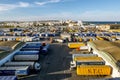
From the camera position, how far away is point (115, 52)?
3238 cm

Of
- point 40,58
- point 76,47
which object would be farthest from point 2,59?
point 76,47

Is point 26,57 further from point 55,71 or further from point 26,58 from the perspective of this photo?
point 55,71

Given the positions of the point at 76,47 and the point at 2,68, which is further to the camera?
the point at 76,47

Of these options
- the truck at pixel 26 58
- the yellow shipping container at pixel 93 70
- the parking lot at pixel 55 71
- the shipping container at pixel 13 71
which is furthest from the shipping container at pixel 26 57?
the yellow shipping container at pixel 93 70

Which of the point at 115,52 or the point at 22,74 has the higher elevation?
the point at 115,52

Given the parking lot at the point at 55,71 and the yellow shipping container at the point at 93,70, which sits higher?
the yellow shipping container at the point at 93,70

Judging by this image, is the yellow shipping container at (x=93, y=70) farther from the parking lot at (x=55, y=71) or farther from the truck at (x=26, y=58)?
the truck at (x=26, y=58)

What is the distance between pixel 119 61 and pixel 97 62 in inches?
163

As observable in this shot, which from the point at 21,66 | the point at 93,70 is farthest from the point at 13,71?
the point at 93,70

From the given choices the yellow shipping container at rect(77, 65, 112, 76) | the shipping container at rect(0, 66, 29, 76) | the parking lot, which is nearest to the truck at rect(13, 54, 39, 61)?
the parking lot

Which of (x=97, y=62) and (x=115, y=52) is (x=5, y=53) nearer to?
(x=97, y=62)

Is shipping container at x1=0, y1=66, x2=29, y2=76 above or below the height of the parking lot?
above

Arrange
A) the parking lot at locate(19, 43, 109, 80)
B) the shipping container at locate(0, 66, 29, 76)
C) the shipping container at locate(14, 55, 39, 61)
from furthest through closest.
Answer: the shipping container at locate(14, 55, 39, 61) → the shipping container at locate(0, 66, 29, 76) → the parking lot at locate(19, 43, 109, 80)

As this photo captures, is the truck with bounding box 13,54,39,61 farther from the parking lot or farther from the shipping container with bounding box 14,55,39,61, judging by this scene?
the parking lot
